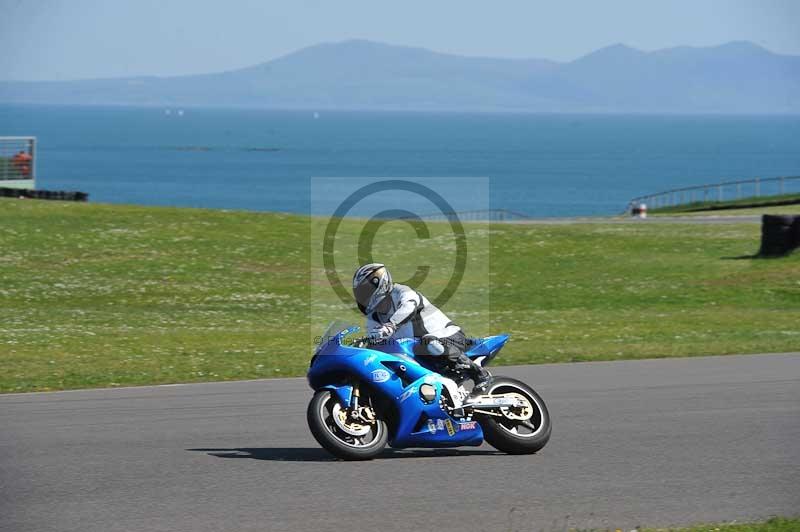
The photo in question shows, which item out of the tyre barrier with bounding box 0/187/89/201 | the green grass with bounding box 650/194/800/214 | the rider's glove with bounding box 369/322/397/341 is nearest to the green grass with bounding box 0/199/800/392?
the rider's glove with bounding box 369/322/397/341

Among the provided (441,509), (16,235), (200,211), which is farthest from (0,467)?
(200,211)

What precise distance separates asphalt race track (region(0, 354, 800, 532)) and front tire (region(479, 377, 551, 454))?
0.40 ft

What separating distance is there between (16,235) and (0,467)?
79.3 feet

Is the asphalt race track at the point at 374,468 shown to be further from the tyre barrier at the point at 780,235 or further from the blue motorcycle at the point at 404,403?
the tyre barrier at the point at 780,235

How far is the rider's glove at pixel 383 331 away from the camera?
9.92 m

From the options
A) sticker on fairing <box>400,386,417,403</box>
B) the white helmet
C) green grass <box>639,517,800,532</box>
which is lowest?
green grass <box>639,517,800,532</box>

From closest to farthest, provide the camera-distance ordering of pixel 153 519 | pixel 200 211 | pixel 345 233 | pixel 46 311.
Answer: pixel 153 519
pixel 46 311
pixel 345 233
pixel 200 211

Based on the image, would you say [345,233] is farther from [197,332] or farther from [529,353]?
[529,353]

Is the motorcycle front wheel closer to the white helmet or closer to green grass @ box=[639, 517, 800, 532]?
the white helmet

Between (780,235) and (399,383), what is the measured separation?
22788 mm

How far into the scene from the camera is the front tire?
10219 millimetres

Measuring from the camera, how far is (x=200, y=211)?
38.9 metres

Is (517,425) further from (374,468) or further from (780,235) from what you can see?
(780,235)

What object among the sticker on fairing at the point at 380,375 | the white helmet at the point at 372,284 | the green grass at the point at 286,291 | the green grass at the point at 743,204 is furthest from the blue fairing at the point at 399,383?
the green grass at the point at 743,204
